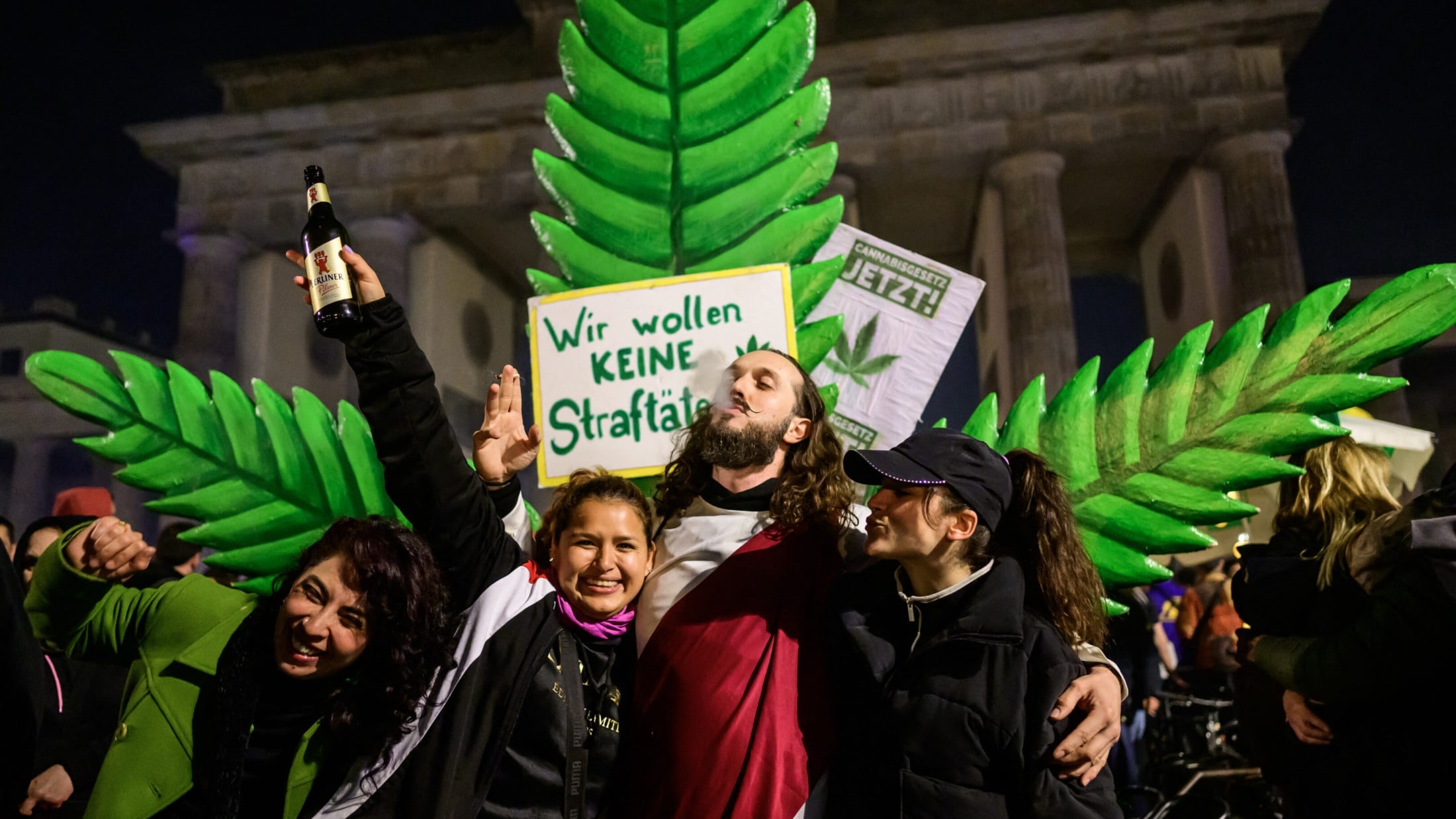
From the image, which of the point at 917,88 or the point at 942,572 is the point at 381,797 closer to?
the point at 942,572

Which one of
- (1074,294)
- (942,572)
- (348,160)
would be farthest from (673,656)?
(1074,294)

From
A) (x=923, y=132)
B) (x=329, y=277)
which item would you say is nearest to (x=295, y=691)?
(x=329, y=277)

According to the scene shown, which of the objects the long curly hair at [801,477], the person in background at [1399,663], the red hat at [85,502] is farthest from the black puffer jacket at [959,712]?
the red hat at [85,502]

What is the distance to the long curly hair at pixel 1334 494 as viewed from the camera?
9.18 feet

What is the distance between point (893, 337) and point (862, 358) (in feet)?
0.38

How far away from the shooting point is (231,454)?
2.69 m

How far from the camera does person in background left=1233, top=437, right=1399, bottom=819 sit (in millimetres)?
2541

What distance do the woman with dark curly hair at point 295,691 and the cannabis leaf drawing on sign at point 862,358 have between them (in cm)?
160

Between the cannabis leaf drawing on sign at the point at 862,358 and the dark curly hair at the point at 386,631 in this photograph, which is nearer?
the dark curly hair at the point at 386,631

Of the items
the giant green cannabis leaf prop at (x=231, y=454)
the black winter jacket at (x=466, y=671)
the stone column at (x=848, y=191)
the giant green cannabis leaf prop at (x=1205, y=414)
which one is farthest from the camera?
the stone column at (x=848, y=191)

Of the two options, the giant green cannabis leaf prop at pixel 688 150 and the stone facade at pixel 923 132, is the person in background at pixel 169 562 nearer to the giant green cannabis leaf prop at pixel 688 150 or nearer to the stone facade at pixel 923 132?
the giant green cannabis leaf prop at pixel 688 150

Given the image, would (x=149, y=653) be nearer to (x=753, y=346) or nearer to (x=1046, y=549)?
(x=753, y=346)

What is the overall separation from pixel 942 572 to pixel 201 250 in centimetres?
2137

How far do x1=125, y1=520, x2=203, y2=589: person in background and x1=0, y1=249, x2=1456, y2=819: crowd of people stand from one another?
5.11 feet
